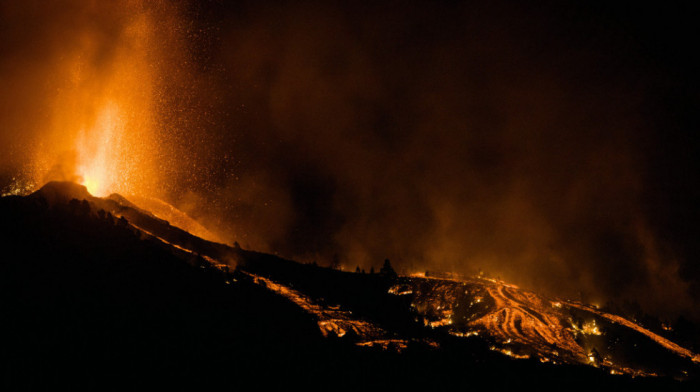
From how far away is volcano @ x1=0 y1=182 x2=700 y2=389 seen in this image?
40.9 metres

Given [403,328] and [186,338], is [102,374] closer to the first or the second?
[186,338]

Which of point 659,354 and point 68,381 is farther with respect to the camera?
point 659,354

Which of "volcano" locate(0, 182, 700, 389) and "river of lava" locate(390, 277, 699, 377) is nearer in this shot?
"volcano" locate(0, 182, 700, 389)

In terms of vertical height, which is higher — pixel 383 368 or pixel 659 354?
pixel 659 354

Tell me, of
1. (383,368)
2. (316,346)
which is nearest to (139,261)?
(316,346)

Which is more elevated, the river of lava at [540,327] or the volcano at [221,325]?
the river of lava at [540,327]

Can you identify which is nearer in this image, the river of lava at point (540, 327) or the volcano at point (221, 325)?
the volcano at point (221, 325)

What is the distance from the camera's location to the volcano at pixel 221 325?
4094 centimetres

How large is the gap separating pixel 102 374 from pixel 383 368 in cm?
2475

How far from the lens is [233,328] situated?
48.5 metres

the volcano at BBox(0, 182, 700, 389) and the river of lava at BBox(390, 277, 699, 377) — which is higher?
the river of lava at BBox(390, 277, 699, 377)

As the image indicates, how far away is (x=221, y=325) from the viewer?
48.7m

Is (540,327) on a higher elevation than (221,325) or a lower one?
higher

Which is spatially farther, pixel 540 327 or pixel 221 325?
pixel 540 327
